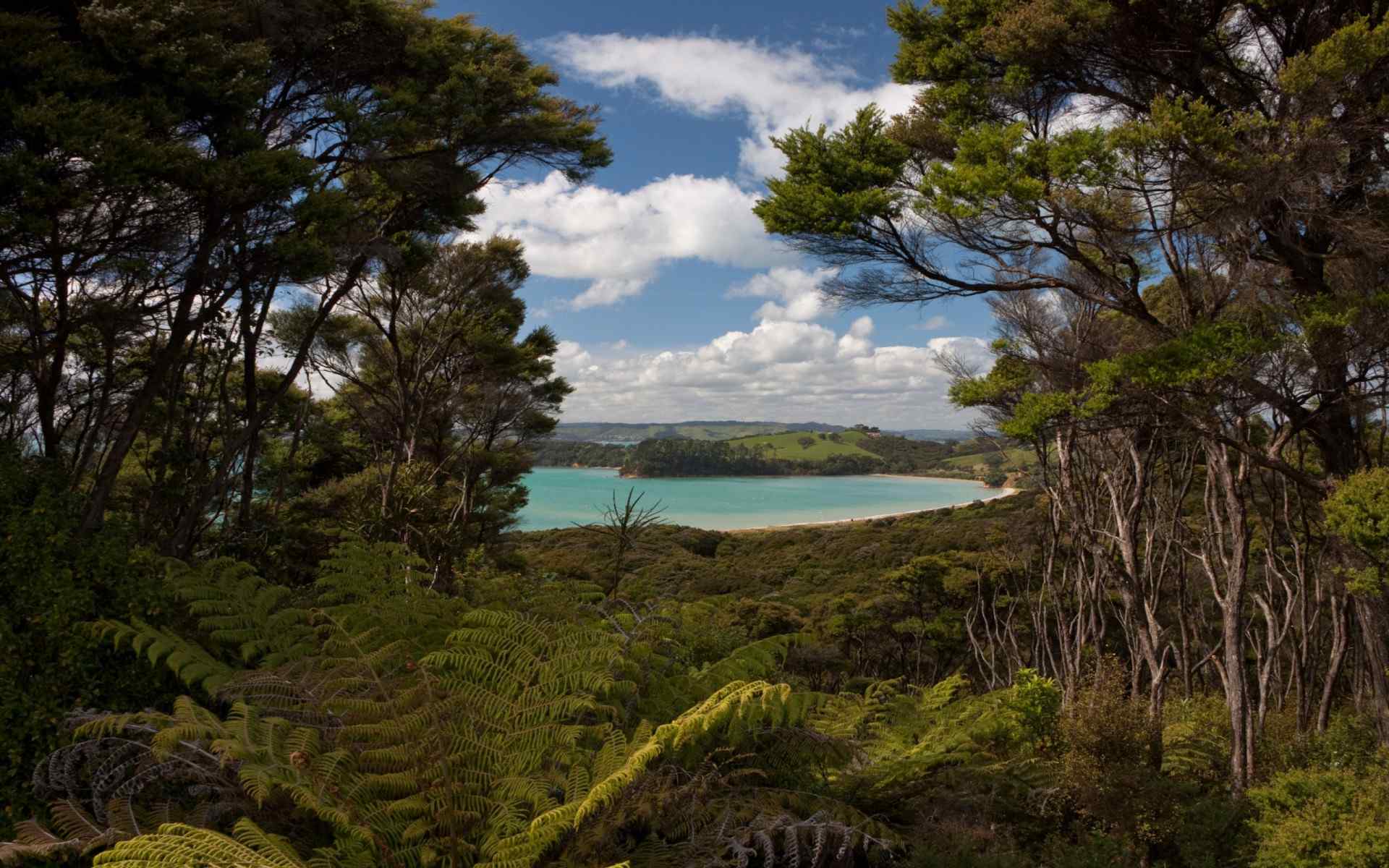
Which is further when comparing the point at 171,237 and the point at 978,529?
the point at 978,529

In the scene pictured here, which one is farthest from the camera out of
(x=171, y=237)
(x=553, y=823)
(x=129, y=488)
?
(x=129, y=488)

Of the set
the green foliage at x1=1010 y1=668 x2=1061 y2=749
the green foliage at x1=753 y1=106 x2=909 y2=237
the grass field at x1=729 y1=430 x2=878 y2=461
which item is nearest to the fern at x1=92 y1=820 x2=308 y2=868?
the green foliage at x1=1010 y1=668 x2=1061 y2=749

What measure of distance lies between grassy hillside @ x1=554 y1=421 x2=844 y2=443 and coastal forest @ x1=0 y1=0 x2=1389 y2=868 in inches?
3319

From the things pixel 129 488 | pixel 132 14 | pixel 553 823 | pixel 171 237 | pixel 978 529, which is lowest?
pixel 978 529

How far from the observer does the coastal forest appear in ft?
8.30

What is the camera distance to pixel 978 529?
30.0 m

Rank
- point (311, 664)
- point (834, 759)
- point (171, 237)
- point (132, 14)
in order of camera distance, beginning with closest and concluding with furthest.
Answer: point (311, 664) → point (834, 759) → point (132, 14) → point (171, 237)

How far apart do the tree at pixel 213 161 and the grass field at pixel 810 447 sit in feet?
317

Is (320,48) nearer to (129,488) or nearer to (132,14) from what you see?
(132,14)

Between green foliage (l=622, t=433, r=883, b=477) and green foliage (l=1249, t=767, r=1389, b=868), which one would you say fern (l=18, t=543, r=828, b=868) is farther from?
green foliage (l=622, t=433, r=883, b=477)

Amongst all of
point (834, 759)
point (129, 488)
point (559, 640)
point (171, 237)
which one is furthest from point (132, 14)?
point (129, 488)

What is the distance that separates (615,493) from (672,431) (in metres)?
162

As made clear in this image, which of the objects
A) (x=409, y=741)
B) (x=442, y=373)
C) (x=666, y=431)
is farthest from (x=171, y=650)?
(x=666, y=431)

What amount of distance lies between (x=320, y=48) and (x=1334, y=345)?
34.1 feet
